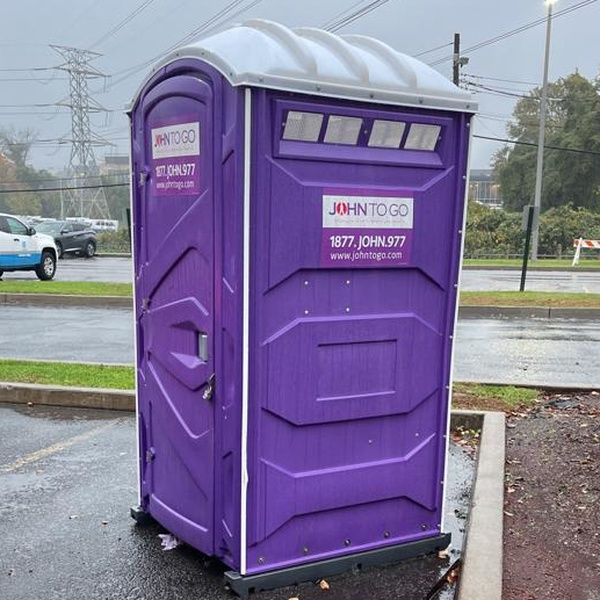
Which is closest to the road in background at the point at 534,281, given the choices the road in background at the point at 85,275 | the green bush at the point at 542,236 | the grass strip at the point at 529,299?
the grass strip at the point at 529,299

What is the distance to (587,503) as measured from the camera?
4.12m

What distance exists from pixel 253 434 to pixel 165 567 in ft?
3.19

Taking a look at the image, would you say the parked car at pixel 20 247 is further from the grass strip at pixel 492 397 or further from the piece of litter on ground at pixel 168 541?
the piece of litter on ground at pixel 168 541

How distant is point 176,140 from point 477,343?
7886 mm

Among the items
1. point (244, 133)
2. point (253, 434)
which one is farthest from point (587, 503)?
point (244, 133)

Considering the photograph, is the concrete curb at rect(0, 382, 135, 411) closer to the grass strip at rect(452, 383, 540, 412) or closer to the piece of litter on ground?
the piece of litter on ground

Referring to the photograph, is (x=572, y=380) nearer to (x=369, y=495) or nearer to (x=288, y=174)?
(x=369, y=495)

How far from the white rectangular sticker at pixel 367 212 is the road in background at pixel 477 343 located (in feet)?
14.7

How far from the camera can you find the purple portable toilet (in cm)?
297

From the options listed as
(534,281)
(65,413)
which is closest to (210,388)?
(65,413)

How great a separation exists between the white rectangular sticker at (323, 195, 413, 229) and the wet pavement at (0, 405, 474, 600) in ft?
5.68

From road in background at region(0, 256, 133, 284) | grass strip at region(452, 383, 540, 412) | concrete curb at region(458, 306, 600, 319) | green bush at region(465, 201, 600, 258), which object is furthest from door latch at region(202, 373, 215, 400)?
green bush at region(465, 201, 600, 258)

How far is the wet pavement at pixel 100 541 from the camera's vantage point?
10.8ft

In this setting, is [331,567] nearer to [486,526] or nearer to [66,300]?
[486,526]
